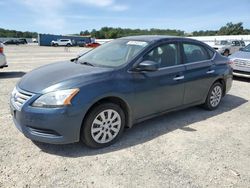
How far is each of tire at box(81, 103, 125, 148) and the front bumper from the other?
16 centimetres

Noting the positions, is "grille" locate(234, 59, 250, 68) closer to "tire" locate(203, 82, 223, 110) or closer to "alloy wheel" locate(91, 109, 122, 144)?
"tire" locate(203, 82, 223, 110)

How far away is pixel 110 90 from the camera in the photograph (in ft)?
11.8

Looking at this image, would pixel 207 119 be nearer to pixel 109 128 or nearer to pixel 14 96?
pixel 109 128

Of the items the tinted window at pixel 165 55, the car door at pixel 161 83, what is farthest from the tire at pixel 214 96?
the tinted window at pixel 165 55

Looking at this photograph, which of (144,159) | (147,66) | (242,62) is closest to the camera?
(144,159)

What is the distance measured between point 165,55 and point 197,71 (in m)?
0.90

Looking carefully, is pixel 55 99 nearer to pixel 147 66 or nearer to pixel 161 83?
pixel 147 66

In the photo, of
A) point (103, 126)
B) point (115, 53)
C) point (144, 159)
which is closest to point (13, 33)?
point (115, 53)

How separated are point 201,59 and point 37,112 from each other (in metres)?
3.50

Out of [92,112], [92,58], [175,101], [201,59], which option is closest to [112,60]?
[92,58]

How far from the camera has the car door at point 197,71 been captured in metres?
4.89

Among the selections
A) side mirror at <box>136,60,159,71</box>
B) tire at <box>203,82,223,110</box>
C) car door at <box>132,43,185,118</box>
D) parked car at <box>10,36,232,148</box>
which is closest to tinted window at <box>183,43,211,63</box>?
parked car at <box>10,36,232,148</box>

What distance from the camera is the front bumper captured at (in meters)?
3.24

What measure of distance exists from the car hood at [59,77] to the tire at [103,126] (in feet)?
1.48
